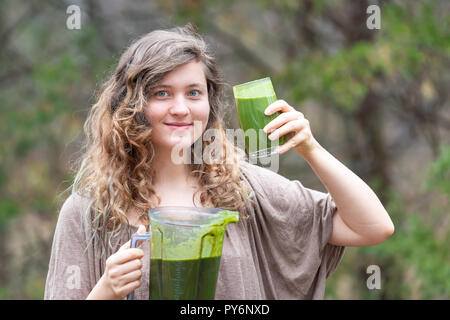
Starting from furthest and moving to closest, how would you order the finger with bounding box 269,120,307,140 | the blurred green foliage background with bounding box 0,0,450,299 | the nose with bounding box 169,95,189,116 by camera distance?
the blurred green foliage background with bounding box 0,0,450,299
the nose with bounding box 169,95,189,116
the finger with bounding box 269,120,307,140

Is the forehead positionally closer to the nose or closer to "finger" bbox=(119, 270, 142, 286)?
the nose

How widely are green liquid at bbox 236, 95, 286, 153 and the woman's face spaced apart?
6.1 inches

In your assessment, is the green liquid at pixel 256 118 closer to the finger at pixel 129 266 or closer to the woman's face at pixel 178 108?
the woman's face at pixel 178 108

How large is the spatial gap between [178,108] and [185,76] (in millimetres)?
149

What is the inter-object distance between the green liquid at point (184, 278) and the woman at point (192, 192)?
12.7 inches

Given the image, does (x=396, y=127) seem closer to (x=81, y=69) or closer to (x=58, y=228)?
(x=81, y=69)

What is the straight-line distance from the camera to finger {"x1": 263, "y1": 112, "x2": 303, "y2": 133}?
6.39ft

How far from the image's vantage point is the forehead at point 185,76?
209 cm

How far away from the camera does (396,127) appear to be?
7262mm

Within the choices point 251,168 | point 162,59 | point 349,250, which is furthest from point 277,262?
point 349,250

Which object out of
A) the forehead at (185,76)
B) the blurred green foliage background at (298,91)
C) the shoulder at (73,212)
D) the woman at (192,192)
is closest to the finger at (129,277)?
the woman at (192,192)

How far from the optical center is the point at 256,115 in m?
2.02

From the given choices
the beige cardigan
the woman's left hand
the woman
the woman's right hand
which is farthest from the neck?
the woman's right hand

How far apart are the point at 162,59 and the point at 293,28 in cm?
489
